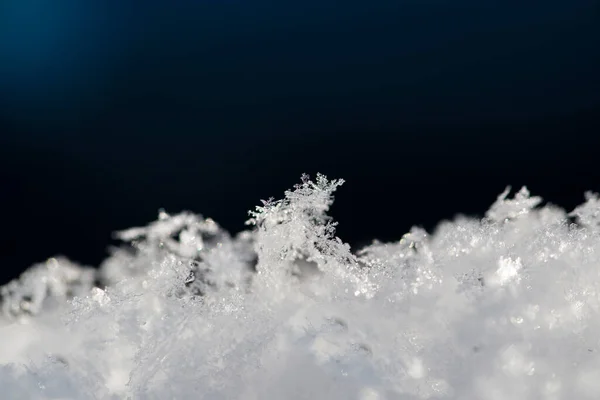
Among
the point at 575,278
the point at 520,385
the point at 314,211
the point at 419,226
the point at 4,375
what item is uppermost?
the point at 419,226

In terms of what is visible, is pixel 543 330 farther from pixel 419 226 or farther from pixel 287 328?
pixel 287 328

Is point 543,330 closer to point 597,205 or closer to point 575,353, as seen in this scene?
point 575,353

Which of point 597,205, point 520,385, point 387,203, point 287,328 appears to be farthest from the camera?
point 387,203

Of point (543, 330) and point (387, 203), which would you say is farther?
point (387, 203)

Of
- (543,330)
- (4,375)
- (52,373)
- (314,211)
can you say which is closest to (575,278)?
(543,330)

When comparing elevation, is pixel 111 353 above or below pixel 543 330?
below

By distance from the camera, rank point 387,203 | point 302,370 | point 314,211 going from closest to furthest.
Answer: point 302,370
point 314,211
point 387,203

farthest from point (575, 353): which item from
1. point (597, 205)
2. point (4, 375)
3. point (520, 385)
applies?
point (4, 375)
